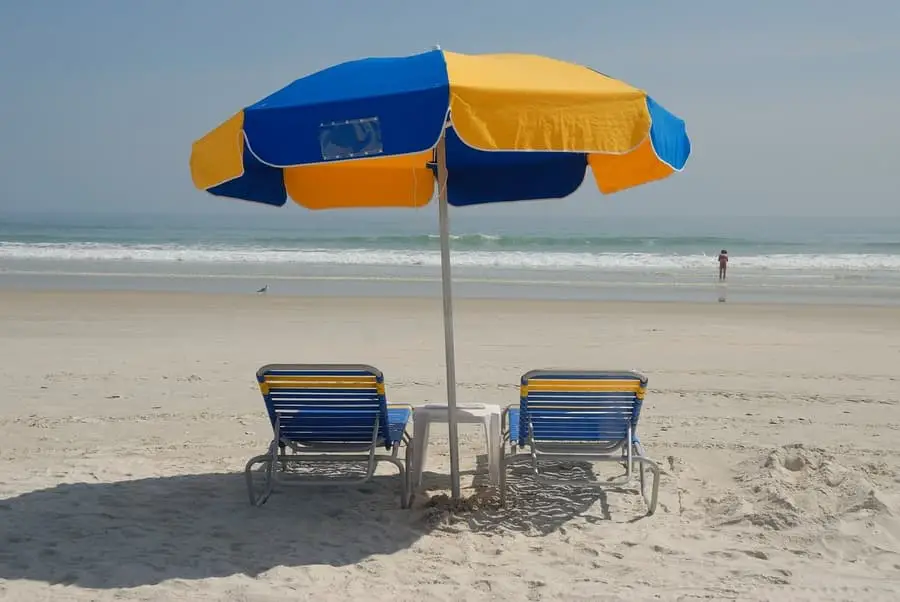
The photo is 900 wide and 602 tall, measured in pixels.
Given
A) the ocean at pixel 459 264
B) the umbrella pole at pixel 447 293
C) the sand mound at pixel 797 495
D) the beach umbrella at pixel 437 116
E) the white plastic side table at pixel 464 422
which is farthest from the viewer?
the ocean at pixel 459 264

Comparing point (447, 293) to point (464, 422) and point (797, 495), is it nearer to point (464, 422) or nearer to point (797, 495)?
point (464, 422)

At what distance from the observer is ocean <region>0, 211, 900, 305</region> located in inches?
770

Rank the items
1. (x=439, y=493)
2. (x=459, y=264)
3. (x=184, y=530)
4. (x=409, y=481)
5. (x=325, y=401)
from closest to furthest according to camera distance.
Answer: (x=184, y=530) < (x=325, y=401) < (x=409, y=481) < (x=439, y=493) < (x=459, y=264)

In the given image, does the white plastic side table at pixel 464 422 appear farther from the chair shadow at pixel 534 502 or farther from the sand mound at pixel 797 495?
the sand mound at pixel 797 495

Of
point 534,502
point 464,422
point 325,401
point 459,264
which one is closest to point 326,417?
point 325,401

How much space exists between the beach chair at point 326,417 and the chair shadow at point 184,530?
17 cm

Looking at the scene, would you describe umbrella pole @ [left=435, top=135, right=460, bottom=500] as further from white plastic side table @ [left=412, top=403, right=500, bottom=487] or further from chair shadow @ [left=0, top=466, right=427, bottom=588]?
chair shadow @ [left=0, top=466, right=427, bottom=588]

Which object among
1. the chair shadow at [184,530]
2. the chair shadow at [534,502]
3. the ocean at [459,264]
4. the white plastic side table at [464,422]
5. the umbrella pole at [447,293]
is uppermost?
the umbrella pole at [447,293]

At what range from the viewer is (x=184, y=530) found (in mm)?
4172

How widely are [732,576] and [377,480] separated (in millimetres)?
2143

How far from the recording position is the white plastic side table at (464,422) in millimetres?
4551

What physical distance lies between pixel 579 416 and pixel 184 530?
2.13 m

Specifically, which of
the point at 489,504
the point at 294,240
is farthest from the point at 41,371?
the point at 294,240

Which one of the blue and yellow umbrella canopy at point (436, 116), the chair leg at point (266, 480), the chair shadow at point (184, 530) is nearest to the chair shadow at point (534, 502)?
the chair shadow at point (184, 530)
